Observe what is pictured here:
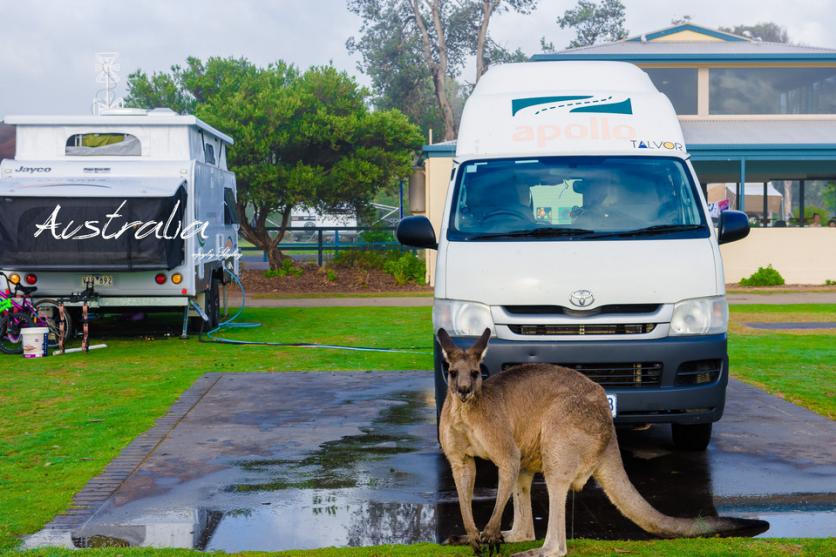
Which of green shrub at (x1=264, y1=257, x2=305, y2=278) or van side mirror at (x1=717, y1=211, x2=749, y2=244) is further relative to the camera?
green shrub at (x1=264, y1=257, x2=305, y2=278)

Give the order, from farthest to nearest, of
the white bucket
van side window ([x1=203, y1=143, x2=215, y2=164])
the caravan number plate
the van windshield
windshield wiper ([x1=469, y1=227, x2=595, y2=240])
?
1. van side window ([x1=203, y1=143, x2=215, y2=164])
2. the caravan number plate
3. the white bucket
4. the van windshield
5. windshield wiper ([x1=469, y1=227, x2=595, y2=240])

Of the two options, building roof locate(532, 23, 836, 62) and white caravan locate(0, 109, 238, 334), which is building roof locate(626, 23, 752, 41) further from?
white caravan locate(0, 109, 238, 334)

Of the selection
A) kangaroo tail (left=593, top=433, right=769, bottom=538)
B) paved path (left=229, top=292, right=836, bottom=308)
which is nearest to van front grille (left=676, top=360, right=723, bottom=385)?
kangaroo tail (left=593, top=433, right=769, bottom=538)

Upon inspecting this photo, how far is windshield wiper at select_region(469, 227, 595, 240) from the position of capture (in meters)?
8.24

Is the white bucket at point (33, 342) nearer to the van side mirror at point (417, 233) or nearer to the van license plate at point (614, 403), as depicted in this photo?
the van side mirror at point (417, 233)

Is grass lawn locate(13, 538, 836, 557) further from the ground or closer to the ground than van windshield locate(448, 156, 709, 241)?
closer to the ground

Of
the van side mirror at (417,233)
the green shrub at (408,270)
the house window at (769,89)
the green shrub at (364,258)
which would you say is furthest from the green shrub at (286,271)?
the van side mirror at (417,233)

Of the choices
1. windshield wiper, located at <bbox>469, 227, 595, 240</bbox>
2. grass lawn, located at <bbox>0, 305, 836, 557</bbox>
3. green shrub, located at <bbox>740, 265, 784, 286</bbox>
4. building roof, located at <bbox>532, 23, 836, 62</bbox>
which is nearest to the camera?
grass lawn, located at <bbox>0, 305, 836, 557</bbox>

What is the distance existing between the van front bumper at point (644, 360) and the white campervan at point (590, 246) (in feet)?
0.03

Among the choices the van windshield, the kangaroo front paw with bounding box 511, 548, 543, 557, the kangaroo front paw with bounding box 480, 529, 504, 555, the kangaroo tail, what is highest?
the van windshield

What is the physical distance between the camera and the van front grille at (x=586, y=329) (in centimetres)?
767

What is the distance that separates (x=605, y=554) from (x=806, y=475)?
284cm

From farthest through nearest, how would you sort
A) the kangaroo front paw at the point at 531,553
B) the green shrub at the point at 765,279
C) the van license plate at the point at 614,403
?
the green shrub at the point at 765,279
the van license plate at the point at 614,403
the kangaroo front paw at the point at 531,553

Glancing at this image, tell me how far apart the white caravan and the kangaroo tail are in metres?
10.4
